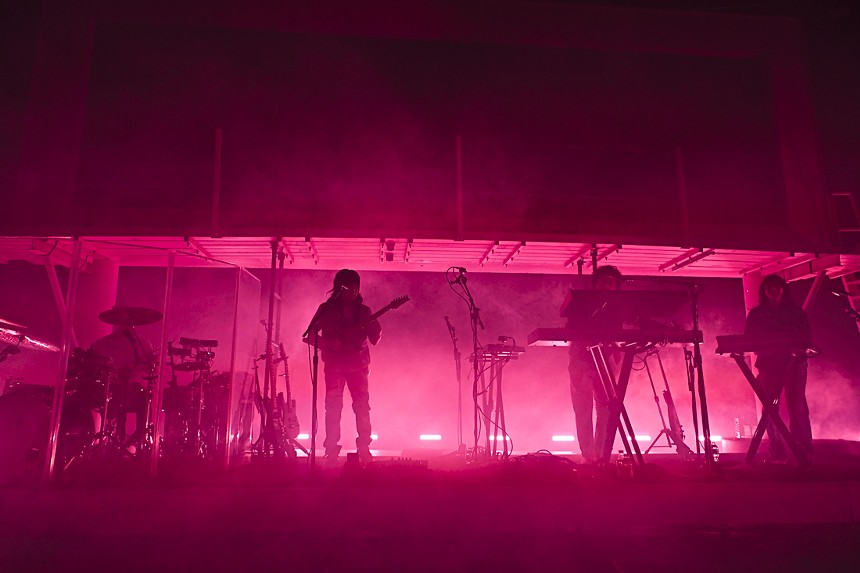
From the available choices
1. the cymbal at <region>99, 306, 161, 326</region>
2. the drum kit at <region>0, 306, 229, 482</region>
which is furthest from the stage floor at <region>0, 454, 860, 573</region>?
the cymbal at <region>99, 306, 161, 326</region>

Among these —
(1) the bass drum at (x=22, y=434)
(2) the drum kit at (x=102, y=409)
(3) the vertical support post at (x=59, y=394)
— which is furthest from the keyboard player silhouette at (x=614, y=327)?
(1) the bass drum at (x=22, y=434)

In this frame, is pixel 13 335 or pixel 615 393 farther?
pixel 13 335

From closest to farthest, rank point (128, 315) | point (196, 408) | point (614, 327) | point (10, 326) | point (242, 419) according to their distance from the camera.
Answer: point (614, 327) < point (10, 326) < point (128, 315) < point (242, 419) < point (196, 408)

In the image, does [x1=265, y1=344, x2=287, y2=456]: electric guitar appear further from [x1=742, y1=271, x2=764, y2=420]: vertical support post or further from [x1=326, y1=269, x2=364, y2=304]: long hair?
[x1=742, y1=271, x2=764, y2=420]: vertical support post

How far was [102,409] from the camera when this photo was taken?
5.88 m

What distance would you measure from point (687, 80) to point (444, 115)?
159 inches

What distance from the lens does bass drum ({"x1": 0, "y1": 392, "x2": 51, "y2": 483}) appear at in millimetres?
5172

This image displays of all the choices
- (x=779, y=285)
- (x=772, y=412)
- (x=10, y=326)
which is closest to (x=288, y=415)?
(x=10, y=326)

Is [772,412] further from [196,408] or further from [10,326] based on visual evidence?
[10,326]

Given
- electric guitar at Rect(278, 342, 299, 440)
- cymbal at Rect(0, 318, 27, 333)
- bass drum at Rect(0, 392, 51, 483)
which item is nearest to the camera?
cymbal at Rect(0, 318, 27, 333)

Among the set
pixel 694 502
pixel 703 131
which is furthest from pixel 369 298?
pixel 694 502

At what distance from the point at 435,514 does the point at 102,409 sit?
12.6ft

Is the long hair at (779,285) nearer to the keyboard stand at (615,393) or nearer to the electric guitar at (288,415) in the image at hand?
the keyboard stand at (615,393)

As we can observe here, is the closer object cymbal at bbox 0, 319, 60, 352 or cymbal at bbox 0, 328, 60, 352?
cymbal at bbox 0, 319, 60, 352
